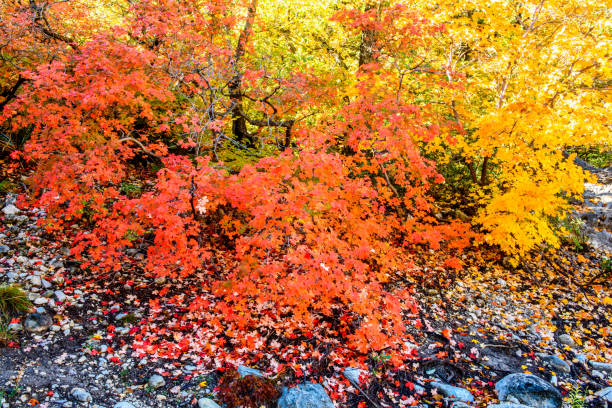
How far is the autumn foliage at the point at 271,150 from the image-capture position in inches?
274

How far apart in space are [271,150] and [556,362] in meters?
8.86

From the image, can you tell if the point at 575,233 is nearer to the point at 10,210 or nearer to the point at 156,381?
the point at 156,381

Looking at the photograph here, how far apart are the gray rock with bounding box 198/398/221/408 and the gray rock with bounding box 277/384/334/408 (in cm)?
95

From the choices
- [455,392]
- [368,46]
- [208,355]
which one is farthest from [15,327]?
[368,46]

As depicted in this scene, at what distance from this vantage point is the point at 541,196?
9.57 metres

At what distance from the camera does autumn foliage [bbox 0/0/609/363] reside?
6969mm

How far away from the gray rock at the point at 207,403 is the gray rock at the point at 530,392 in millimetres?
4680

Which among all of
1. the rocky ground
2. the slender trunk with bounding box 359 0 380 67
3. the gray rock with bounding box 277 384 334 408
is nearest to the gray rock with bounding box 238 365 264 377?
the rocky ground

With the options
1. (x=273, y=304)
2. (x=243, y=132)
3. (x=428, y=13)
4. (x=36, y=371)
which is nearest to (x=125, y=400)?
(x=36, y=371)

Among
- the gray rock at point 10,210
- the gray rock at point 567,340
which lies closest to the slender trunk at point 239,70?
the gray rock at point 10,210

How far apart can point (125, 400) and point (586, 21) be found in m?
15.1

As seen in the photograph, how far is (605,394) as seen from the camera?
21.0ft

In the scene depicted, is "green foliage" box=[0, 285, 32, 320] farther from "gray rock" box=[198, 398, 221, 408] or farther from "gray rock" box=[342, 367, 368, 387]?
"gray rock" box=[342, 367, 368, 387]

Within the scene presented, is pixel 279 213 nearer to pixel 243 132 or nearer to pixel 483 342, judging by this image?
pixel 483 342
